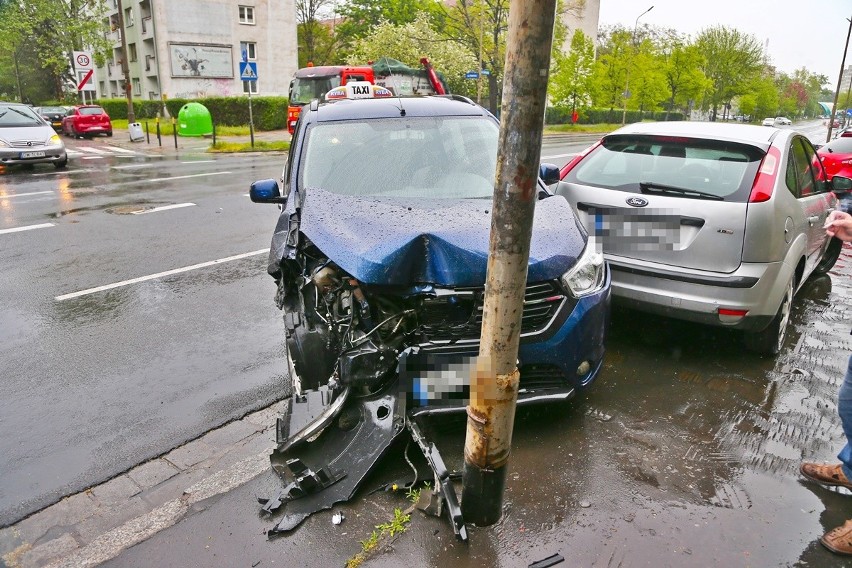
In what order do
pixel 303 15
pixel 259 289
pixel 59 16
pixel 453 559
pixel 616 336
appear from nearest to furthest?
1. pixel 453 559
2. pixel 616 336
3. pixel 259 289
4. pixel 59 16
5. pixel 303 15

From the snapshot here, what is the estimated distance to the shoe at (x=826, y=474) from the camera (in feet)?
10.8

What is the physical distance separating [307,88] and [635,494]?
22654mm

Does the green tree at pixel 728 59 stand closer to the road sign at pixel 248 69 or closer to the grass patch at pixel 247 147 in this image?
the grass patch at pixel 247 147

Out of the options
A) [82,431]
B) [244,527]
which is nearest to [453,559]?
[244,527]

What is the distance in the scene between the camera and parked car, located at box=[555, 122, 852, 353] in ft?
14.2

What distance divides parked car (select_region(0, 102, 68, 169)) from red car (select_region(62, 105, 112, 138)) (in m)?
12.4

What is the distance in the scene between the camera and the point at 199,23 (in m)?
43.4

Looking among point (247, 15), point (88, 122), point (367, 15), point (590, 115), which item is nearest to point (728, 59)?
point (590, 115)

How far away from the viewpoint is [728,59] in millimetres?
56531

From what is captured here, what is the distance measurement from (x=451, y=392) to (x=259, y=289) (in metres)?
4.06

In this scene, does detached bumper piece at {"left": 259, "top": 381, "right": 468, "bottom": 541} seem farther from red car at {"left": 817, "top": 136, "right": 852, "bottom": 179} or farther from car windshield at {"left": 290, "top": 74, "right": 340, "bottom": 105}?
car windshield at {"left": 290, "top": 74, "right": 340, "bottom": 105}

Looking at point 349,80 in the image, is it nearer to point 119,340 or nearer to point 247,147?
point 247,147

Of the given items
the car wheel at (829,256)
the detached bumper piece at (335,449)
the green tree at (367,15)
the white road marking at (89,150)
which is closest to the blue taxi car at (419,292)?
the detached bumper piece at (335,449)

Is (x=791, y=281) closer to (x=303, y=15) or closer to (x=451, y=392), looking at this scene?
(x=451, y=392)
